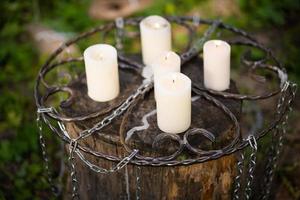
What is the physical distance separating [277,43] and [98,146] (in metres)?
2.09

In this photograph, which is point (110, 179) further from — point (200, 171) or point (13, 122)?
point (13, 122)

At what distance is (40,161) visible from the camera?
3.01m

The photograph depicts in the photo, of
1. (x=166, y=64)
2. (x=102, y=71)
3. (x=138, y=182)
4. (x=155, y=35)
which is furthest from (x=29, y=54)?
(x=138, y=182)

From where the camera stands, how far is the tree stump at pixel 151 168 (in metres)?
2.09

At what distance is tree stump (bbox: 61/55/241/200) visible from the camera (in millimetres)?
2092

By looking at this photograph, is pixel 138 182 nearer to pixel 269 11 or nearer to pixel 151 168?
pixel 151 168

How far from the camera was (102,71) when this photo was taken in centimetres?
215

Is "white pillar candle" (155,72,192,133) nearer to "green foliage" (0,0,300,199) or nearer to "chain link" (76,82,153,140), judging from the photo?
"chain link" (76,82,153,140)

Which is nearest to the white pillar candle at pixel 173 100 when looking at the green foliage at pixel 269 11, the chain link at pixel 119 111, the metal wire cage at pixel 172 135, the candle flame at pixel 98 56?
the metal wire cage at pixel 172 135

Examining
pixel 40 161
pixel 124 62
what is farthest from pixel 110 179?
pixel 40 161

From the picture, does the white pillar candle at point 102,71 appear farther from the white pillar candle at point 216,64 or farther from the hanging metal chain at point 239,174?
the hanging metal chain at point 239,174

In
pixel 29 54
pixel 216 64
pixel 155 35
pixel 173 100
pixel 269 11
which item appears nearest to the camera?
pixel 173 100

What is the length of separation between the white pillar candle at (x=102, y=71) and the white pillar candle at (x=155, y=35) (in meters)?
0.24

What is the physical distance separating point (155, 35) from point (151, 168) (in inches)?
23.5
